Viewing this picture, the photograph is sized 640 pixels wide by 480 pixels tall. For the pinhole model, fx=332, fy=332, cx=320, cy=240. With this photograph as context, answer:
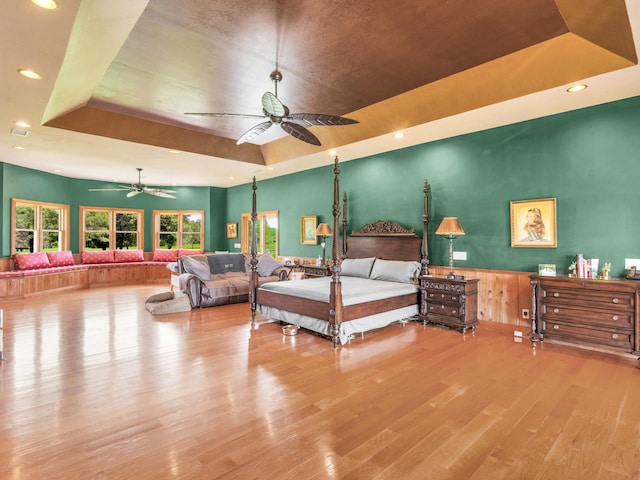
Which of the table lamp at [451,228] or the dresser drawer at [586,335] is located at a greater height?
the table lamp at [451,228]

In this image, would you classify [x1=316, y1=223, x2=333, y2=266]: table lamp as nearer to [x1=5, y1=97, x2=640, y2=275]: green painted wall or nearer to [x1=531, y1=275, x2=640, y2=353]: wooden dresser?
[x1=5, y1=97, x2=640, y2=275]: green painted wall

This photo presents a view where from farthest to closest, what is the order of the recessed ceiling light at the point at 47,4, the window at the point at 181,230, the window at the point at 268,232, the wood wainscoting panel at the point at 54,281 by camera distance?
the window at the point at 181,230 → the window at the point at 268,232 → the wood wainscoting panel at the point at 54,281 → the recessed ceiling light at the point at 47,4

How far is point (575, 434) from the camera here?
2.20 metres

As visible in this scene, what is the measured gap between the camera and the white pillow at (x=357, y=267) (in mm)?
5953

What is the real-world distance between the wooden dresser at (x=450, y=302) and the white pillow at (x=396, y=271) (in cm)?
32

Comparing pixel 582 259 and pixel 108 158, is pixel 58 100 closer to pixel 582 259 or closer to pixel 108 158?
pixel 108 158

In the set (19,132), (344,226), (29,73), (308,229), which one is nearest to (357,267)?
(344,226)

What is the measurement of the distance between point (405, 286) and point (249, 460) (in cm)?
365

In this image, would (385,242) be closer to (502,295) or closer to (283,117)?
(502,295)

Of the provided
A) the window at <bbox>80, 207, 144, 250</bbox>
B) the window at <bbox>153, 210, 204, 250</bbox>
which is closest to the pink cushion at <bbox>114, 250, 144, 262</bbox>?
the window at <bbox>80, 207, 144, 250</bbox>

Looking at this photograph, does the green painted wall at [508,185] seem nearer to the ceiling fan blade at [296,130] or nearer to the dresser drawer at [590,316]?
the dresser drawer at [590,316]

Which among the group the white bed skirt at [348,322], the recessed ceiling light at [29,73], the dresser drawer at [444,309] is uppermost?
the recessed ceiling light at [29,73]

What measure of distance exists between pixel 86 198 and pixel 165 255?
272cm

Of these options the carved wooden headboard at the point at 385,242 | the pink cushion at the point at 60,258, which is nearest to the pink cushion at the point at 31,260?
the pink cushion at the point at 60,258
